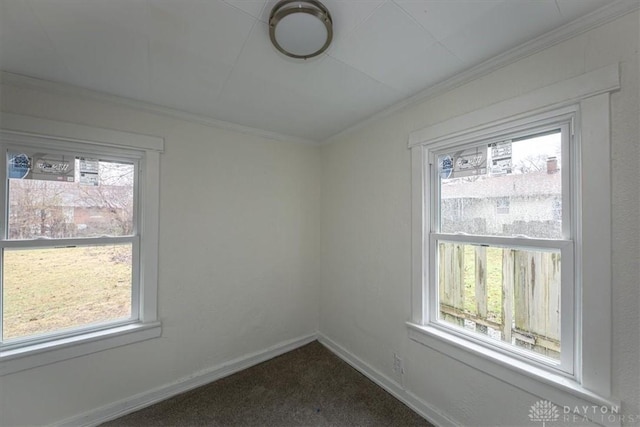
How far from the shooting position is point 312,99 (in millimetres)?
1844

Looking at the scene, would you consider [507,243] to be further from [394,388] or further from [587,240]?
[394,388]

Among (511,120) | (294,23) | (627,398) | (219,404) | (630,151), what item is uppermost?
(294,23)

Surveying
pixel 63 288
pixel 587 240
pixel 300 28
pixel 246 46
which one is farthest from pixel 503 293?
pixel 63 288

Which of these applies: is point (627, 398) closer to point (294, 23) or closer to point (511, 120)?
point (511, 120)

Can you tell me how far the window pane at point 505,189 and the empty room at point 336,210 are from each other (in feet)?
0.04

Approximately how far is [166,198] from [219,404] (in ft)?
5.46

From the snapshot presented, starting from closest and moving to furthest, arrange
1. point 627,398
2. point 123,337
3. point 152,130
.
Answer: point 627,398
point 123,337
point 152,130

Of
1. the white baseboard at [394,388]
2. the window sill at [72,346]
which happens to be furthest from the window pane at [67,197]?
the white baseboard at [394,388]

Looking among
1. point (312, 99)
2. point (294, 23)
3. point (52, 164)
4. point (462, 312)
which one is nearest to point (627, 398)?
point (462, 312)

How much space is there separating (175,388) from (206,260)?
1028mm

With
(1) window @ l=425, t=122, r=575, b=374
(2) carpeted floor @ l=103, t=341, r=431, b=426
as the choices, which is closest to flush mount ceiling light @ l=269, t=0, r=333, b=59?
(1) window @ l=425, t=122, r=575, b=374

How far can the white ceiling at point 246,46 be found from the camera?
3.43 feet

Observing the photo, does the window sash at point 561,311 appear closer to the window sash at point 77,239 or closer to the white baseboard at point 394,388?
the white baseboard at point 394,388

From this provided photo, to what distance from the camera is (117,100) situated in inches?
70.1
